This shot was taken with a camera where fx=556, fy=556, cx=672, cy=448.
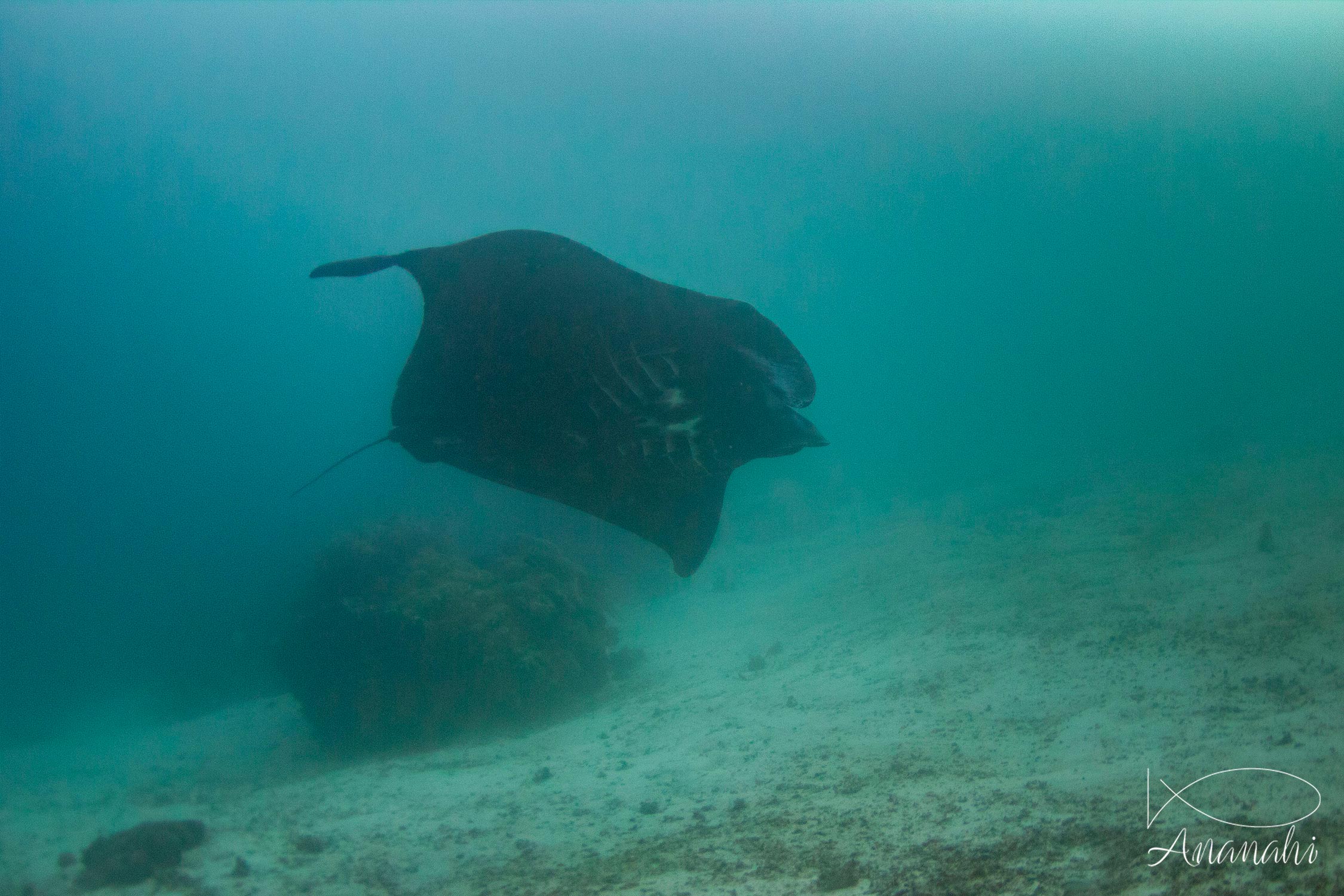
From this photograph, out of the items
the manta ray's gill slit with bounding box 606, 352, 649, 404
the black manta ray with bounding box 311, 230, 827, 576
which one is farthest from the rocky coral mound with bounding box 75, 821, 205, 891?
the manta ray's gill slit with bounding box 606, 352, 649, 404

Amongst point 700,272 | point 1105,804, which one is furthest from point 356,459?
point 1105,804

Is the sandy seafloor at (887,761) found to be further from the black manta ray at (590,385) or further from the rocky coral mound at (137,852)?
the black manta ray at (590,385)

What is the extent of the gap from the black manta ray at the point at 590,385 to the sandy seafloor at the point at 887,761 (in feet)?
7.58

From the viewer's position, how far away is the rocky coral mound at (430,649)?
27.0 feet

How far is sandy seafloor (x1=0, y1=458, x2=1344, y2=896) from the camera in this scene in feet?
10.5

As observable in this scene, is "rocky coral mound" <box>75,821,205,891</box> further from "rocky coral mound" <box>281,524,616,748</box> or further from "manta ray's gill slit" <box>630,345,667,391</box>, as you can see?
"manta ray's gill slit" <box>630,345,667,391</box>

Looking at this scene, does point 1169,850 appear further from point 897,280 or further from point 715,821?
point 897,280

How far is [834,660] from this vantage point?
8.09 metres

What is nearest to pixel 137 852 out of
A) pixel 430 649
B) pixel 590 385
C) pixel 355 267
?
pixel 430 649

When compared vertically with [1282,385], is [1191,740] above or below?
below

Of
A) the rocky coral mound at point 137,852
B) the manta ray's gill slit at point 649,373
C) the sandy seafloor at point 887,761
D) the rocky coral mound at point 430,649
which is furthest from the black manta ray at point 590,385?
the rocky coral mound at point 430,649

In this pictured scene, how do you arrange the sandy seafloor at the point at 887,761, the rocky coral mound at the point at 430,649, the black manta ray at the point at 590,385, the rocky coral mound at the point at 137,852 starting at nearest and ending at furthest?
1. the sandy seafloor at the point at 887,761
2. the black manta ray at the point at 590,385
3. the rocky coral mound at the point at 137,852
4. the rocky coral mound at the point at 430,649

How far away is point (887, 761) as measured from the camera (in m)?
4.73

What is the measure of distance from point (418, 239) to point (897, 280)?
80386mm
